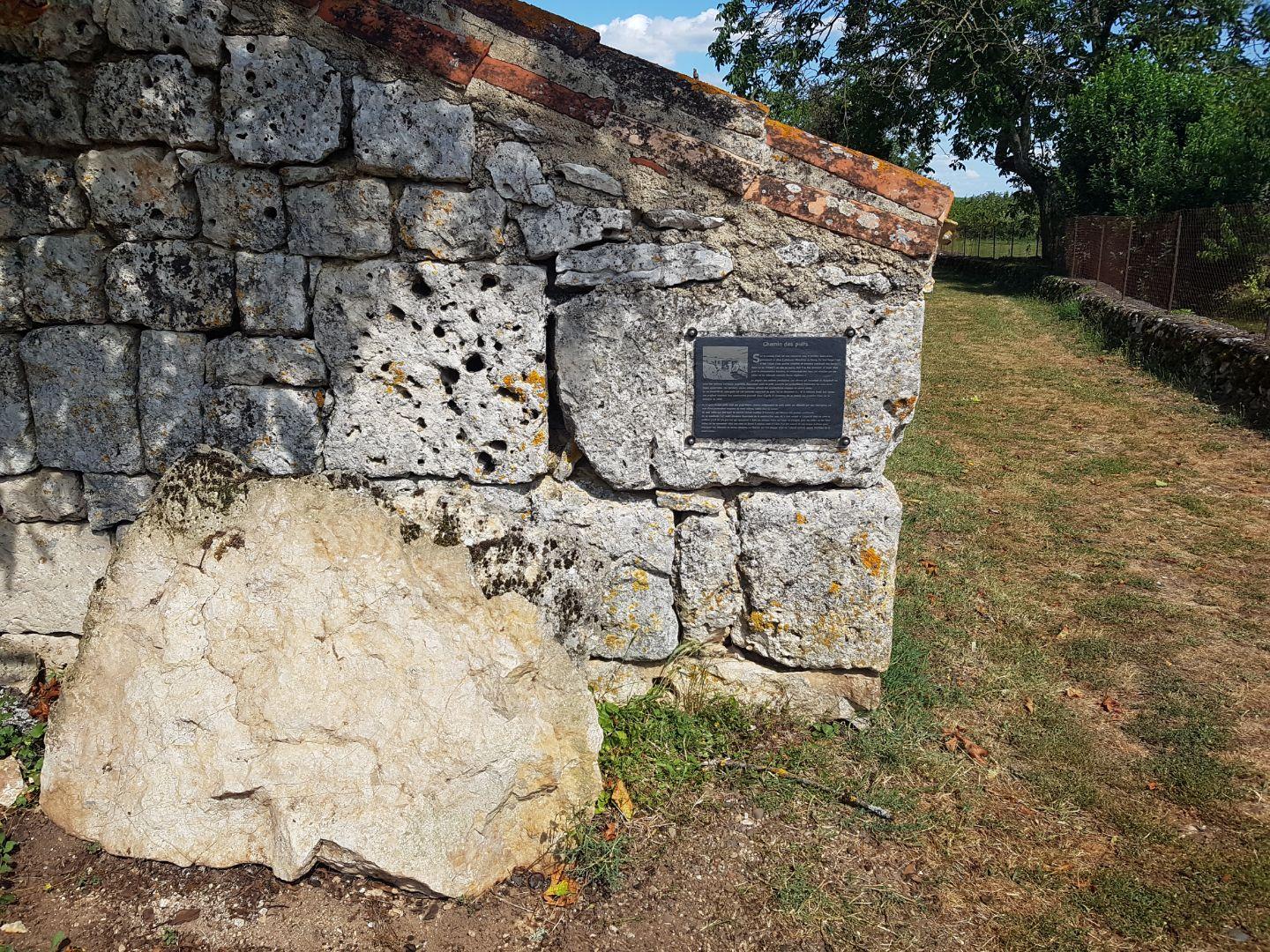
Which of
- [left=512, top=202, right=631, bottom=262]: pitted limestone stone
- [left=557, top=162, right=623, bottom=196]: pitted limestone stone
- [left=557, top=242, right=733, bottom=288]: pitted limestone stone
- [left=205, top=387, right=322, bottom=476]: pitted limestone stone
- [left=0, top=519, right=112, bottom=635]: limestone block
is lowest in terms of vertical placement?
[left=0, top=519, right=112, bottom=635]: limestone block

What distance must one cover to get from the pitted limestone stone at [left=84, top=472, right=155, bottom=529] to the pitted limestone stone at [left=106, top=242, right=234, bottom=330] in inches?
27.1

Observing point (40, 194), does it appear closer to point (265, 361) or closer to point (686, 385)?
point (265, 361)

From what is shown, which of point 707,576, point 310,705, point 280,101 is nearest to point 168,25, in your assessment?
point 280,101

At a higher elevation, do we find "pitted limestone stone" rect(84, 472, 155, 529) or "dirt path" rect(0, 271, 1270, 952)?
"pitted limestone stone" rect(84, 472, 155, 529)

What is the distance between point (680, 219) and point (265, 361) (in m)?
1.73

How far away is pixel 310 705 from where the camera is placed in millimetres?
2980

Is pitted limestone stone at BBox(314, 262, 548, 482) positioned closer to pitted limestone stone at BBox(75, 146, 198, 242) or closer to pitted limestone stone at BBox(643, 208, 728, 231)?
pitted limestone stone at BBox(643, 208, 728, 231)

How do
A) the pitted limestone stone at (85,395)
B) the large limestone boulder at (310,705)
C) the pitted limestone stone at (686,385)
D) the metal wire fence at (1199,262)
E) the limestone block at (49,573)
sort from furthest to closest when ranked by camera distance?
the metal wire fence at (1199,262) < the limestone block at (49,573) < the pitted limestone stone at (85,395) < the pitted limestone stone at (686,385) < the large limestone boulder at (310,705)

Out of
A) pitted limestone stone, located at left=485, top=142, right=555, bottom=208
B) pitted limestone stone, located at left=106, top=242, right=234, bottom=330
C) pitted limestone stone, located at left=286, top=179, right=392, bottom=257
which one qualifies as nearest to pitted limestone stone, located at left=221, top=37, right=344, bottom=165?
pitted limestone stone, located at left=286, top=179, right=392, bottom=257

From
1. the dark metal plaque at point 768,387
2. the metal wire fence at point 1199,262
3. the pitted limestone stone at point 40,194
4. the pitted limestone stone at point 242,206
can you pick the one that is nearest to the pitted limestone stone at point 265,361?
the pitted limestone stone at point 242,206

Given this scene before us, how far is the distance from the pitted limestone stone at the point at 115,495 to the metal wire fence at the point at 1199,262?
9.38 meters

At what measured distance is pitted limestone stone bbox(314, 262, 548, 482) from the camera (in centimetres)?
320

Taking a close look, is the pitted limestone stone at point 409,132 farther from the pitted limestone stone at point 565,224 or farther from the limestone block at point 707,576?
the limestone block at point 707,576

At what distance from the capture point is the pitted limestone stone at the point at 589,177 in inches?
123
